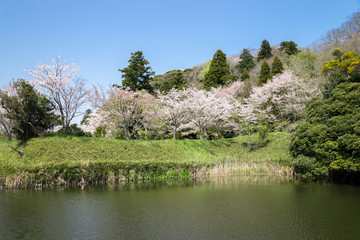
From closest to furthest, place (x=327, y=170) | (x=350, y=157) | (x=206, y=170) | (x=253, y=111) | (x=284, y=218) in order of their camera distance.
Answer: (x=284, y=218) → (x=350, y=157) → (x=327, y=170) → (x=206, y=170) → (x=253, y=111)

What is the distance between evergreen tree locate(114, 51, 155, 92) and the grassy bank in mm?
10719

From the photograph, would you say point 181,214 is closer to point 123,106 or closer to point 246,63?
point 123,106

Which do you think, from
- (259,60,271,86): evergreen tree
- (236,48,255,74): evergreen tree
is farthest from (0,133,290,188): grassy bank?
(236,48,255,74): evergreen tree

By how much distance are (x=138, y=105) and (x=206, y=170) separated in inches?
391

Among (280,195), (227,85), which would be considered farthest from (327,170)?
(227,85)

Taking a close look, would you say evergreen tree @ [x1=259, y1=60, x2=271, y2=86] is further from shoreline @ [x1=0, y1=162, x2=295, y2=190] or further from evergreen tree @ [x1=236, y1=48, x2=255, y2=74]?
shoreline @ [x1=0, y1=162, x2=295, y2=190]

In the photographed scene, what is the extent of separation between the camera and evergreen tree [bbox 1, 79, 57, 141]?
59.1 ft

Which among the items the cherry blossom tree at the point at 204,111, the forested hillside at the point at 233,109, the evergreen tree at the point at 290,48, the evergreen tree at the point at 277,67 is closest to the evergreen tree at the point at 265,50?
the evergreen tree at the point at 290,48

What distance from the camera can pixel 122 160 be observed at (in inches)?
604

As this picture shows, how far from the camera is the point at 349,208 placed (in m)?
8.48

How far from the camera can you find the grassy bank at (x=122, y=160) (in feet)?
43.0

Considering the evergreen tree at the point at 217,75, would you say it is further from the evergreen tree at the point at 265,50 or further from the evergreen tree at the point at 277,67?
the evergreen tree at the point at 265,50

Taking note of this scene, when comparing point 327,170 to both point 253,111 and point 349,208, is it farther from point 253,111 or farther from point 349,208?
point 253,111

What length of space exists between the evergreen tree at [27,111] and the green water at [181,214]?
803 cm
